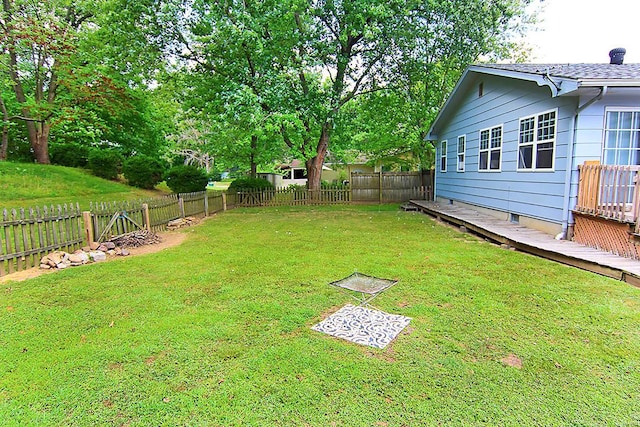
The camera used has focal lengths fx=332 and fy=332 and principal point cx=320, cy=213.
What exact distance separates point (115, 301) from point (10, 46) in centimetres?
1118

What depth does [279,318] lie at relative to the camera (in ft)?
12.4

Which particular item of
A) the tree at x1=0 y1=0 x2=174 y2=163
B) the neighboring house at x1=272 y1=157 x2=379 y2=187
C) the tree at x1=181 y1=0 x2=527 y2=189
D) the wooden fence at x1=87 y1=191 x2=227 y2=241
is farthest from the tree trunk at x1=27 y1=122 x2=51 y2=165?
the neighboring house at x1=272 y1=157 x2=379 y2=187

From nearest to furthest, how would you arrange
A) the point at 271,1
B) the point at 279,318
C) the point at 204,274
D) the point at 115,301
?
the point at 279,318
the point at 115,301
the point at 204,274
the point at 271,1

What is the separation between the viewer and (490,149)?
9805 mm

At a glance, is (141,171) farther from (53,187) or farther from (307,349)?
(307,349)

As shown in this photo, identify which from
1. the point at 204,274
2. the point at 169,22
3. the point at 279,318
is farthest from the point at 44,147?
the point at 279,318

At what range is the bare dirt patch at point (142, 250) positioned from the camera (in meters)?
5.25

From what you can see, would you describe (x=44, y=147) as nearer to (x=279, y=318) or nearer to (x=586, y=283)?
(x=279, y=318)

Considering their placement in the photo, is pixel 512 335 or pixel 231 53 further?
pixel 231 53

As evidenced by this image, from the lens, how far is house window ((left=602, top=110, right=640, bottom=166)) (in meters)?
6.27

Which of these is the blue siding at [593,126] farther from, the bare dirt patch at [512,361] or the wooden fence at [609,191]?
the bare dirt patch at [512,361]

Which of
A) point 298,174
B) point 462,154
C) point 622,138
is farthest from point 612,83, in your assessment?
point 298,174

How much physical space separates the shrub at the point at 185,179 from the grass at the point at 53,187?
Result: 1.67 meters

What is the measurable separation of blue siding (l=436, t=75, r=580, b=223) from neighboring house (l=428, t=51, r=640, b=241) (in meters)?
0.02
